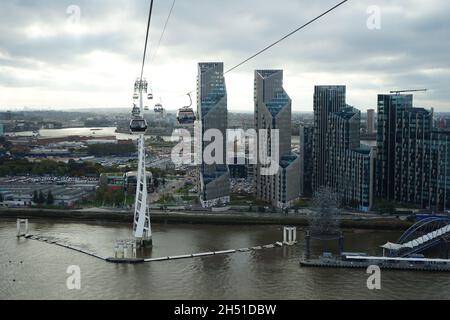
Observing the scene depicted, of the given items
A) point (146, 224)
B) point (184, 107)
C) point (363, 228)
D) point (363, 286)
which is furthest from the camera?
point (363, 228)

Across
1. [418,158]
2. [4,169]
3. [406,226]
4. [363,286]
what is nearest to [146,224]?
[363,286]

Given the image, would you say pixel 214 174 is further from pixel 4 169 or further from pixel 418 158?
pixel 4 169

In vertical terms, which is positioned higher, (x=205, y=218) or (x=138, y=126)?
(x=138, y=126)

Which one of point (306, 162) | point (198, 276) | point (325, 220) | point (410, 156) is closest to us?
point (198, 276)

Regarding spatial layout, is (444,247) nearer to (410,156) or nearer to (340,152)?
(410,156)

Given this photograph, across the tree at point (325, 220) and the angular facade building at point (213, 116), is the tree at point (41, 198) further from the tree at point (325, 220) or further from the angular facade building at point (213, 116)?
the tree at point (325, 220)

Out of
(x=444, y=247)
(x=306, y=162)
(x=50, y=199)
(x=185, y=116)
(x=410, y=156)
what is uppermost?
(x=185, y=116)

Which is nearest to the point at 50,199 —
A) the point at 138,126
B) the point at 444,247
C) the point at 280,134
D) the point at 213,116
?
the point at 213,116
